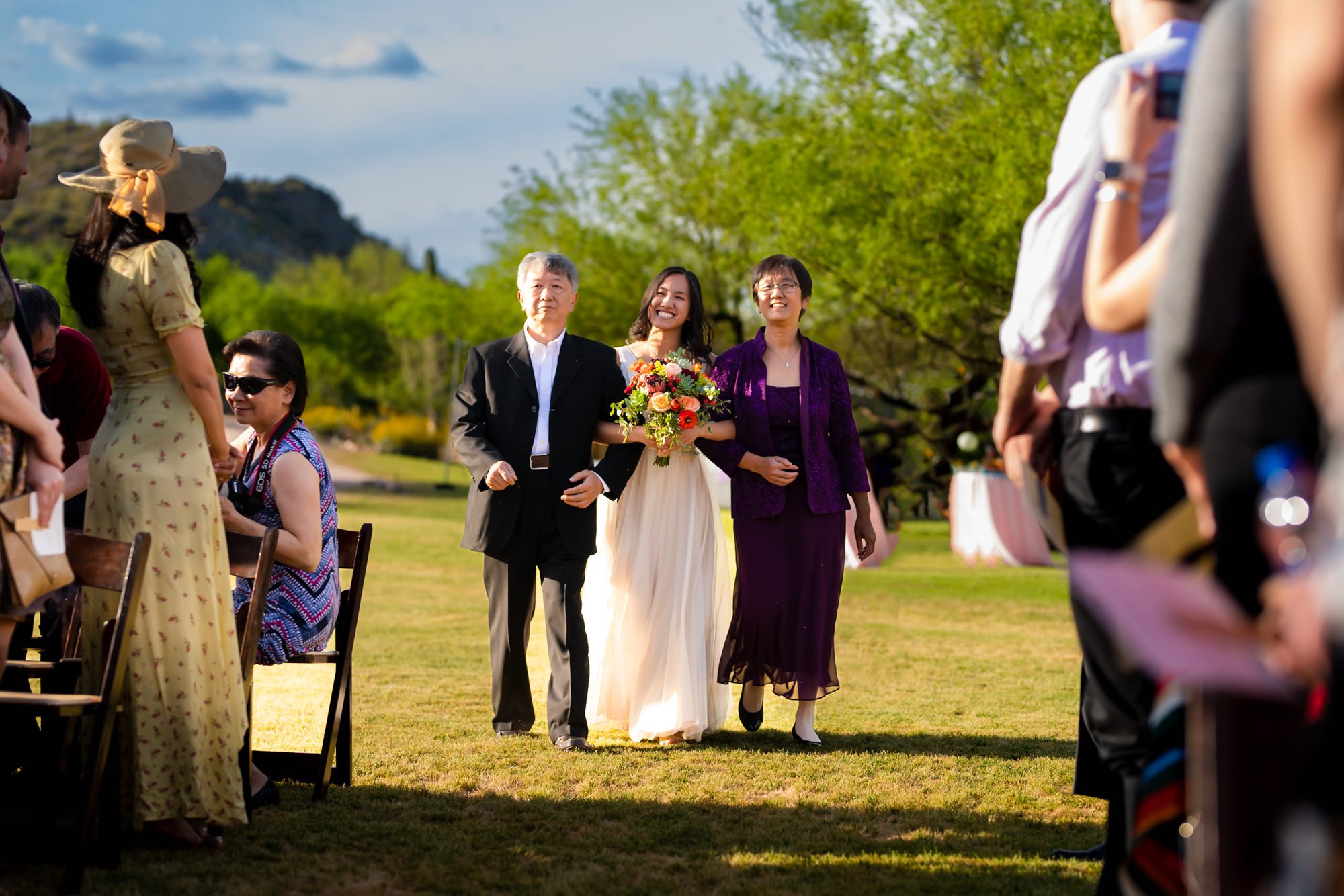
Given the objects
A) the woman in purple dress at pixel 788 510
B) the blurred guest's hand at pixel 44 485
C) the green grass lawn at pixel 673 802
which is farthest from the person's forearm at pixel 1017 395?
the woman in purple dress at pixel 788 510

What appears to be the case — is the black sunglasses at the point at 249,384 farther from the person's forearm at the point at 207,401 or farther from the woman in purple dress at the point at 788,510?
the woman in purple dress at the point at 788,510

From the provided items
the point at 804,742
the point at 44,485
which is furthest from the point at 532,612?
the point at 44,485

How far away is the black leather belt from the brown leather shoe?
4137 millimetres

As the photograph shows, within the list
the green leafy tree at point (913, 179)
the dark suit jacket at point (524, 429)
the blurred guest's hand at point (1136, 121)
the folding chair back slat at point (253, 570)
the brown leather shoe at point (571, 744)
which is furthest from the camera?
the green leafy tree at point (913, 179)

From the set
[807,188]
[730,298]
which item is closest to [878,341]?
[730,298]

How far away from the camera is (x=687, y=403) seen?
677cm

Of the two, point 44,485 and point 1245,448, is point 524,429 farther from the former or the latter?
point 1245,448

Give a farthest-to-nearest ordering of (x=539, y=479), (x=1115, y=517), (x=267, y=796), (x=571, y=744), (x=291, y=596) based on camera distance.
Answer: (x=539, y=479) → (x=571, y=744) → (x=291, y=596) → (x=267, y=796) → (x=1115, y=517)

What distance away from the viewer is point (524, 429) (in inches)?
274

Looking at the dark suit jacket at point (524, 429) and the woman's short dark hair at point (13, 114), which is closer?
the woman's short dark hair at point (13, 114)

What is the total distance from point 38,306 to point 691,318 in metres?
3.40


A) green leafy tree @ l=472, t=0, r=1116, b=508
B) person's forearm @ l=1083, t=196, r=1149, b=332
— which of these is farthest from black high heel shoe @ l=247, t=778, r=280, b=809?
green leafy tree @ l=472, t=0, r=1116, b=508

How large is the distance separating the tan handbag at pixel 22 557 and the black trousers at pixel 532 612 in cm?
342

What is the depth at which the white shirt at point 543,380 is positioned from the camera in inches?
275
